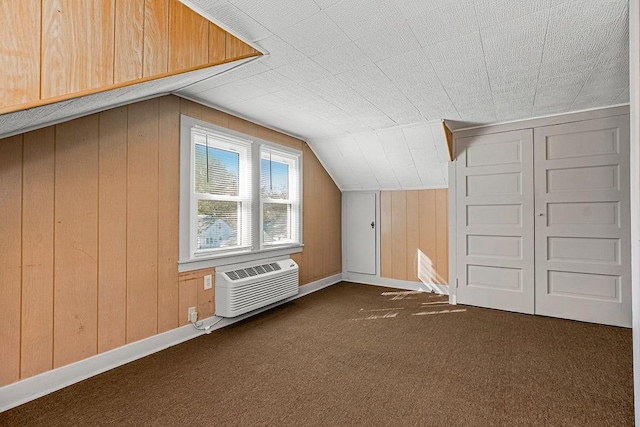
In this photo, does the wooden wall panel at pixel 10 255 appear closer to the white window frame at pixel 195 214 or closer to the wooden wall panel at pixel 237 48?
the white window frame at pixel 195 214

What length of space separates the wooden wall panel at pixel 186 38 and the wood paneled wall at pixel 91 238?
95cm

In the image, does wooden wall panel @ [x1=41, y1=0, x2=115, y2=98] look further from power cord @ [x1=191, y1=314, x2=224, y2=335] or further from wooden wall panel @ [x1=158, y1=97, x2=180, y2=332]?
power cord @ [x1=191, y1=314, x2=224, y2=335]

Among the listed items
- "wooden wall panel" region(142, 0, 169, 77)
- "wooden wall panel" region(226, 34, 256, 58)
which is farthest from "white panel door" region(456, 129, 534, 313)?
"wooden wall panel" region(142, 0, 169, 77)

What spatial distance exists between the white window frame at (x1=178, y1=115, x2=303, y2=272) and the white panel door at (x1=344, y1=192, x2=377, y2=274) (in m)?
1.49

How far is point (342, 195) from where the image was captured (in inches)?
203

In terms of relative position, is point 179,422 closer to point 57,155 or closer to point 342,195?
point 57,155

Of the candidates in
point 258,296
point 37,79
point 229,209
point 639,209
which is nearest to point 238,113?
point 229,209

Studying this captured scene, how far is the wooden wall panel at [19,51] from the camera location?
106cm

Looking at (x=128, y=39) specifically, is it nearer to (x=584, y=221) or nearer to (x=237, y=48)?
(x=237, y=48)

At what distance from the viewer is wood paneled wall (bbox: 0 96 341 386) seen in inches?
71.3

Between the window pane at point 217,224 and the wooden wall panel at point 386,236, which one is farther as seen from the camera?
the wooden wall panel at point 386,236

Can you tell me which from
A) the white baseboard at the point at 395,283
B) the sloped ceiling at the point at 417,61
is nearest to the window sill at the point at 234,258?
the white baseboard at the point at 395,283

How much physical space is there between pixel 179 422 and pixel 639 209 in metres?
2.42

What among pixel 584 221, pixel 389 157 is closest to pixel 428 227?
pixel 389 157
